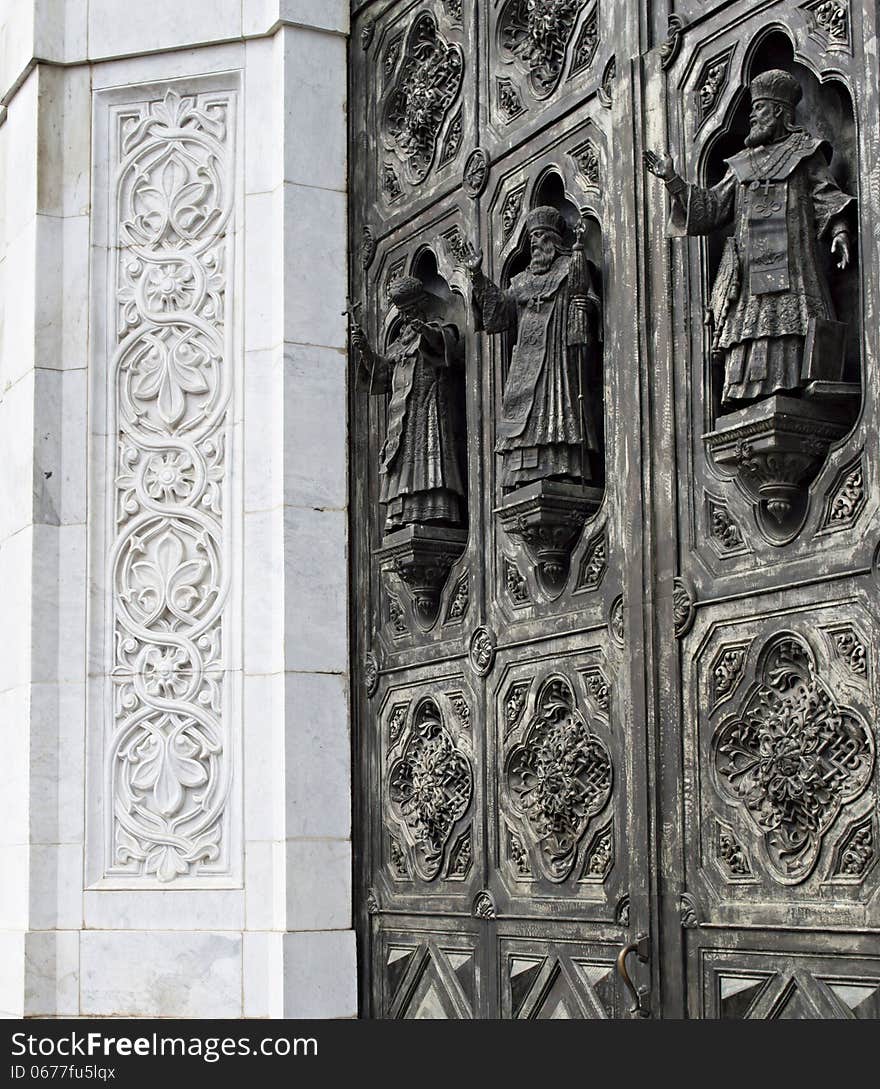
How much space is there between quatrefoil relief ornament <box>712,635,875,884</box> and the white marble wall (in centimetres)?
272

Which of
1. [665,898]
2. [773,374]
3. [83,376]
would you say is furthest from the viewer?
[83,376]

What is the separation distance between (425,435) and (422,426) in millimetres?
48

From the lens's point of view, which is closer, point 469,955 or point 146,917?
point 469,955

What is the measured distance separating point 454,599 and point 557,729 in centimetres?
99

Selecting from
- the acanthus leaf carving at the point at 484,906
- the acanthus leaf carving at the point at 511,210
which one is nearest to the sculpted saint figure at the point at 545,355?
the acanthus leaf carving at the point at 511,210

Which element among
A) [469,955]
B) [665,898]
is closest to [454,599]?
[469,955]

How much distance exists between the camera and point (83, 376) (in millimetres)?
8258

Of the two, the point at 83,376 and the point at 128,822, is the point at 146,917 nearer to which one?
the point at 128,822

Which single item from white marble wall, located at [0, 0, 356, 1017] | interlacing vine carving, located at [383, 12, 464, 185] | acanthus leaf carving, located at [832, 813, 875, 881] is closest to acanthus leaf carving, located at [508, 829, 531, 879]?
white marble wall, located at [0, 0, 356, 1017]

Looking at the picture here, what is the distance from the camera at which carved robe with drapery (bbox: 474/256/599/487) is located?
627 centimetres

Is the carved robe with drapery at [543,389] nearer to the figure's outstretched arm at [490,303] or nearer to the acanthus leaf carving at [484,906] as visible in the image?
the figure's outstretched arm at [490,303]

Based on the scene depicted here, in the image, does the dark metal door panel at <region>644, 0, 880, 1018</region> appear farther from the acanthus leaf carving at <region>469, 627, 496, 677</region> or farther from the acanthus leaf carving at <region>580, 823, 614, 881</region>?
the acanthus leaf carving at <region>469, 627, 496, 677</region>

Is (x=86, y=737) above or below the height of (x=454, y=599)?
below

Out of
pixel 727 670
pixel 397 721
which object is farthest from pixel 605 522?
pixel 397 721
